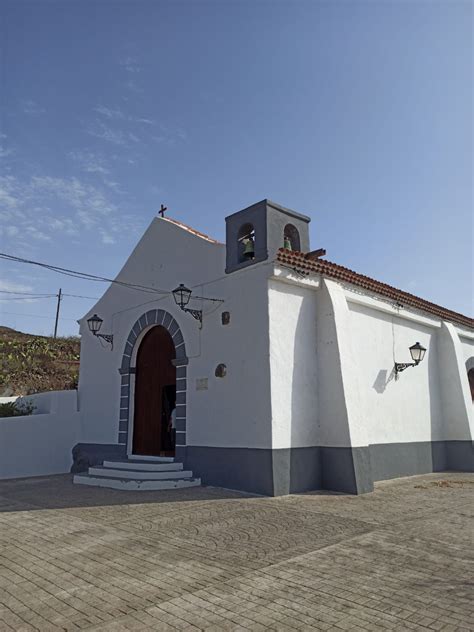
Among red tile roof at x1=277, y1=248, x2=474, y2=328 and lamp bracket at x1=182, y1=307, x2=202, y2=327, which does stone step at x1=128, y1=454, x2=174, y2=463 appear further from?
red tile roof at x1=277, y1=248, x2=474, y2=328

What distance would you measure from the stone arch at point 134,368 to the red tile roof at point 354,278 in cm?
311

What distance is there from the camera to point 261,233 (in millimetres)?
9188

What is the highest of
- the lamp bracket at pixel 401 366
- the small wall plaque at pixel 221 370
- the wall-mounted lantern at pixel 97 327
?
the wall-mounted lantern at pixel 97 327

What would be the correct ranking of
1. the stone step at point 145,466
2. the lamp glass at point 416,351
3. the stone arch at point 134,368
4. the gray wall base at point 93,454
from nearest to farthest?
1. the stone step at point 145,466
2. the stone arch at point 134,368
3. the lamp glass at point 416,351
4. the gray wall base at point 93,454

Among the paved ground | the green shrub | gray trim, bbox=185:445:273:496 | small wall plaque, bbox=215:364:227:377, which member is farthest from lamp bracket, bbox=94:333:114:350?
the paved ground

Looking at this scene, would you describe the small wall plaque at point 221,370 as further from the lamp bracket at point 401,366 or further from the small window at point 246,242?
the lamp bracket at point 401,366

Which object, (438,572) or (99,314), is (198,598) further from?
(99,314)

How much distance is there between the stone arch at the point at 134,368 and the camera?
10300 mm

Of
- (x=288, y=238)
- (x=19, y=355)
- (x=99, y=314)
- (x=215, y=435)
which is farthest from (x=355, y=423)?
(x=19, y=355)

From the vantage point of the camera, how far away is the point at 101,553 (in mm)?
5070

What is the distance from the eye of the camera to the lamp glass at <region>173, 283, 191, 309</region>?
9812 mm

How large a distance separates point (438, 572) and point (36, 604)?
11.3 ft

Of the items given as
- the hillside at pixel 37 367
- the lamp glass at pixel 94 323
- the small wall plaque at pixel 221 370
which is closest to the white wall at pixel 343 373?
the small wall plaque at pixel 221 370

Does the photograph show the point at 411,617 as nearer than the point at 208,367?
Yes
